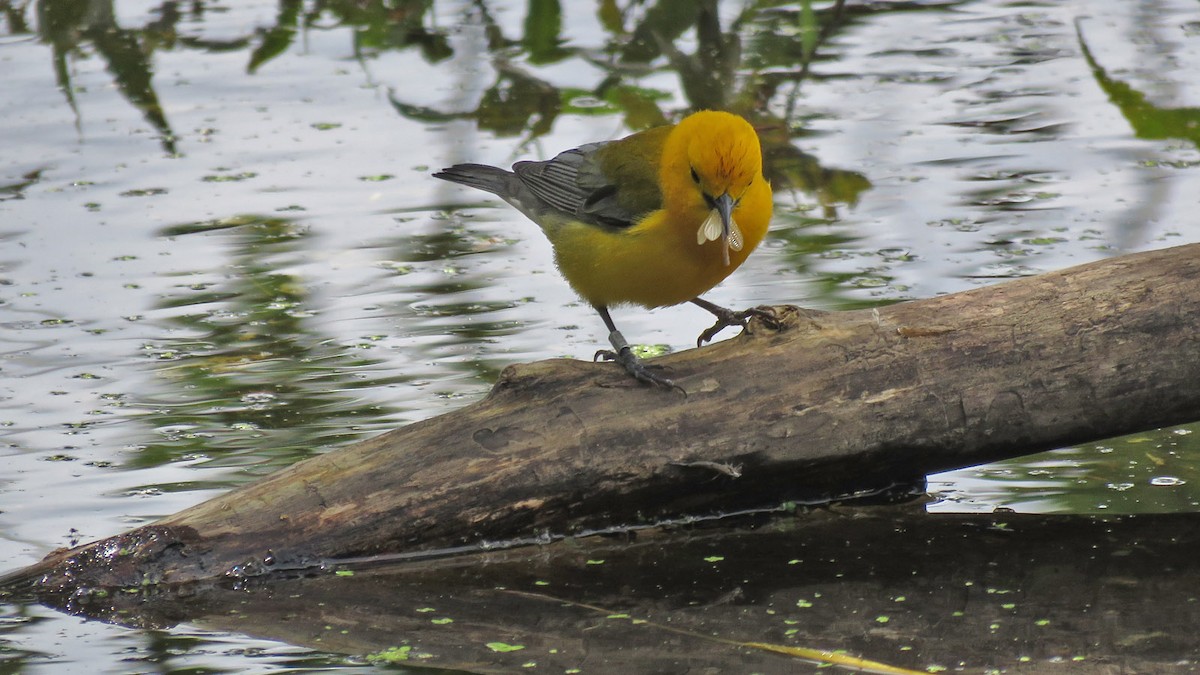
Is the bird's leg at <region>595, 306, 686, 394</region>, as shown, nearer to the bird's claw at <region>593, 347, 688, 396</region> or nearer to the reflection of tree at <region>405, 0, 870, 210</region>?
the bird's claw at <region>593, 347, 688, 396</region>

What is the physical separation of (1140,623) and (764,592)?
100 centimetres

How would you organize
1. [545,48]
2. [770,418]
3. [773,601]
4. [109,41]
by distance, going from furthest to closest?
1. [109,41]
2. [545,48]
3. [770,418]
4. [773,601]

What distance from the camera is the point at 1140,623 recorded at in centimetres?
428

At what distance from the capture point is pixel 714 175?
4848 mm

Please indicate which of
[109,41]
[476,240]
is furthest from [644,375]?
[109,41]

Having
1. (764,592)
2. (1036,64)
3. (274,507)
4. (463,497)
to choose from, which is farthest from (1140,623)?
(1036,64)

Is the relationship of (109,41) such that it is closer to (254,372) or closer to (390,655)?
(254,372)

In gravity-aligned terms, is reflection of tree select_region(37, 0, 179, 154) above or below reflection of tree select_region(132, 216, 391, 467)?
below

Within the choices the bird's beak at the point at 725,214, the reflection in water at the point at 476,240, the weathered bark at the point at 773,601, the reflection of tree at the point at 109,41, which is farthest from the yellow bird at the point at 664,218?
the reflection of tree at the point at 109,41

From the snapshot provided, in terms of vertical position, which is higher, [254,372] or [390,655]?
[390,655]

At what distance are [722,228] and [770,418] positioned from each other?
1.98ft

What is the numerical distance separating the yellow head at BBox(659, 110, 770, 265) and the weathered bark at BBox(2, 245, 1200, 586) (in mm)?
323

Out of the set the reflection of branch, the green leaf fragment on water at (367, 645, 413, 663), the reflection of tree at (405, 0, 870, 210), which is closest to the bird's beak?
the green leaf fragment on water at (367, 645, 413, 663)

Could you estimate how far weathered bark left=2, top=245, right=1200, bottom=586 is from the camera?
458 centimetres
